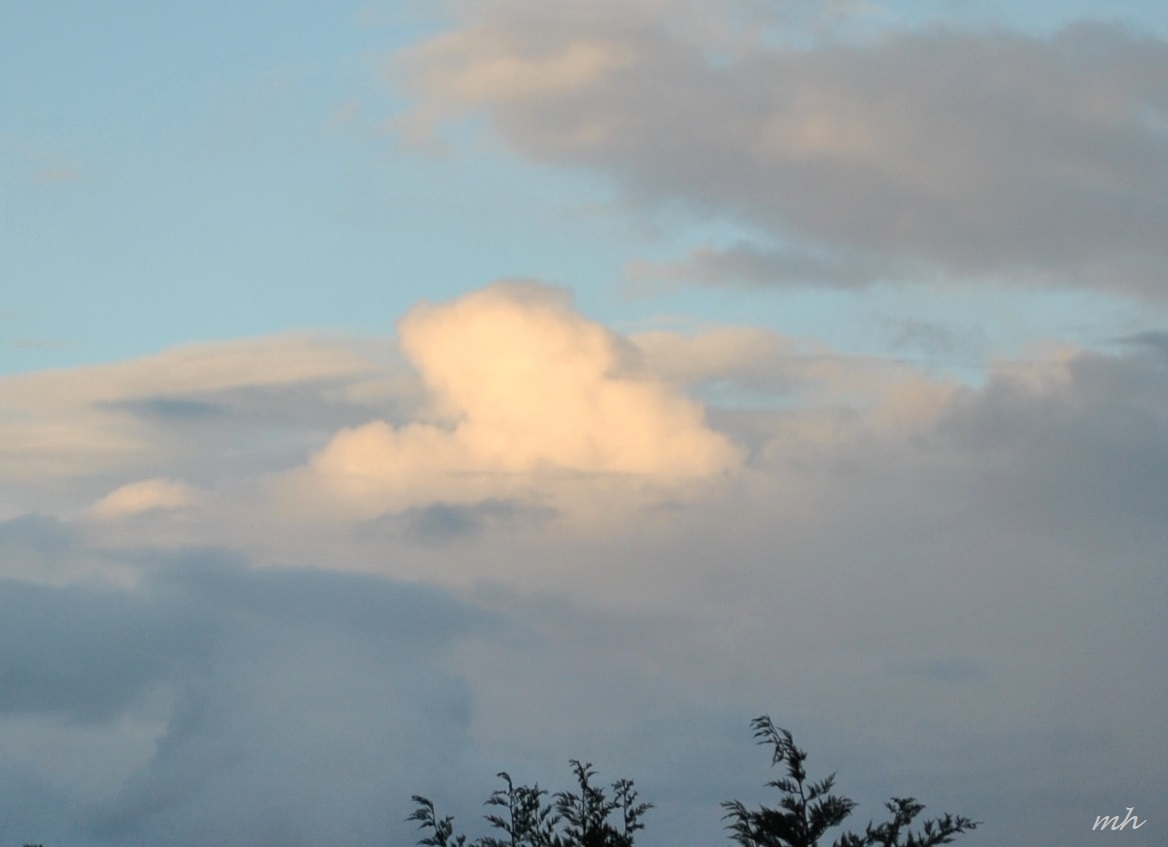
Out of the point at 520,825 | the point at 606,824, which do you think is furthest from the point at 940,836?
the point at 520,825

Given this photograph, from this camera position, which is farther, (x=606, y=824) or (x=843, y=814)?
(x=606, y=824)

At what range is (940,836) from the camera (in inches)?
1039

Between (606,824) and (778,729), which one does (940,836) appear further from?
(606,824)

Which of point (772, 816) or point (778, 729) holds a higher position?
point (778, 729)

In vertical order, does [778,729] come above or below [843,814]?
above

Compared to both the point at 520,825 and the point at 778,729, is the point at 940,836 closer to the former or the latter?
the point at 778,729

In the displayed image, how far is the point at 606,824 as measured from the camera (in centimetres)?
3173

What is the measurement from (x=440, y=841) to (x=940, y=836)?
13.8 m

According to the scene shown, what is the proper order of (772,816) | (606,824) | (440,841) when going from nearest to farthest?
(772,816) < (606,824) < (440,841)

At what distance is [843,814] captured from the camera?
25.4 m

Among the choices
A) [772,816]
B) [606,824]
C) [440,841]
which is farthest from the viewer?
[440,841]

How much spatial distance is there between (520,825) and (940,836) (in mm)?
12212

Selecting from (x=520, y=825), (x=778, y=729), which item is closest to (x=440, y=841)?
(x=520, y=825)

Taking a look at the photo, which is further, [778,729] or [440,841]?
[440,841]
